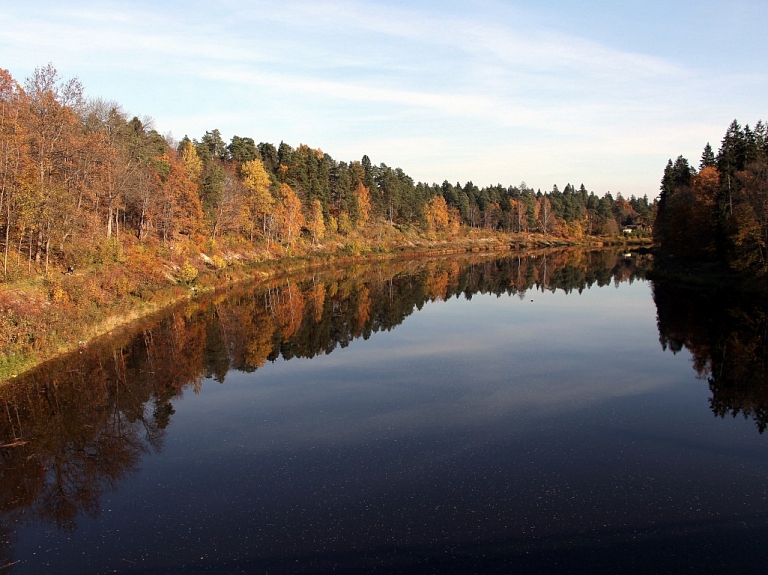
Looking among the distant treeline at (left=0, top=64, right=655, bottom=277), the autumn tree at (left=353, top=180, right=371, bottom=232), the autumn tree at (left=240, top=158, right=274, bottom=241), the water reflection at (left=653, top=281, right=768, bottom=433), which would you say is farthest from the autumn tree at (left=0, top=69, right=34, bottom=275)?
the autumn tree at (left=353, top=180, right=371, bottom=232)

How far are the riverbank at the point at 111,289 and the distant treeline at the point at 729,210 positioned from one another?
152ft

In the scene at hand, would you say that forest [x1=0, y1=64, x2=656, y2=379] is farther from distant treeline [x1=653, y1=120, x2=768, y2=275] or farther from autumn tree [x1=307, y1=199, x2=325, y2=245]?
distant treeline [x1=653, y1=120, x2=768, y2=275]

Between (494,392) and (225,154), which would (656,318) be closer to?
(494,392)

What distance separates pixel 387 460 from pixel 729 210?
52.1m

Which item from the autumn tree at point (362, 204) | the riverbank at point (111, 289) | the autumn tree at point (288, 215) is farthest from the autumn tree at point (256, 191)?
the autumn tree at point (362, 204)

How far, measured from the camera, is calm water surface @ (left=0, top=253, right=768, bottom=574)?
10898mm

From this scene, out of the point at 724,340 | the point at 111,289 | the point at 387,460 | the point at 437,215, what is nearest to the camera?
the point at 387,460

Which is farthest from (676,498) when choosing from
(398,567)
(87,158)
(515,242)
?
(515,242)

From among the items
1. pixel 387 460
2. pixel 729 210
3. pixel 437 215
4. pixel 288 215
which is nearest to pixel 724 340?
pixel 387 460

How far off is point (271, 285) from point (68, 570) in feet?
153

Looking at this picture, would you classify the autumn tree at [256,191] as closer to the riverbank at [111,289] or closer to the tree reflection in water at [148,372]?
the riverbank at [111,289]

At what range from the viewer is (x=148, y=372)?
2402cm

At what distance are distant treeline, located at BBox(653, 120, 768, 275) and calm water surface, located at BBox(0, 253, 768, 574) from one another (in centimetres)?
2060

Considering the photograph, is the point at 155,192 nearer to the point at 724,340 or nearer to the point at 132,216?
the point at 132,216
